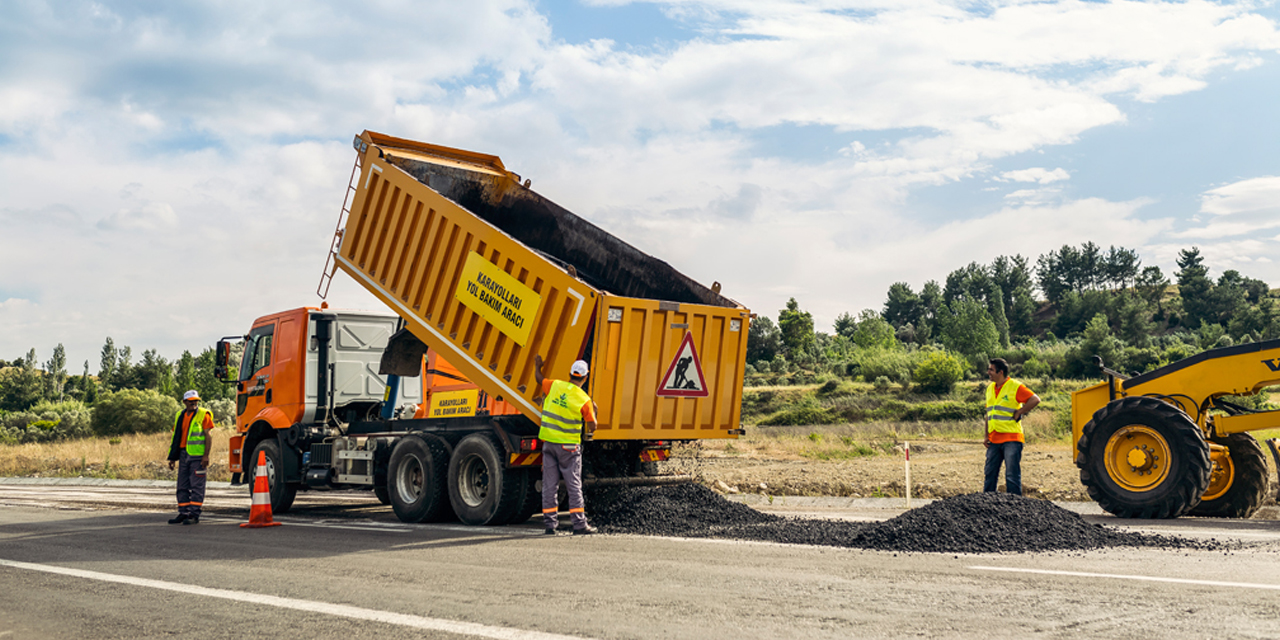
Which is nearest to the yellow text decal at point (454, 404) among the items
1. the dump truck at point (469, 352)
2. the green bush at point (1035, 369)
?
the dump truck at point (469, 352)

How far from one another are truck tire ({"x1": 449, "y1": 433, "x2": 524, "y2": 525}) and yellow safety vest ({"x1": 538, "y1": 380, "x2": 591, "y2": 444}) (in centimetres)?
85

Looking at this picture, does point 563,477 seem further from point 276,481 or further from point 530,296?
point 276,481

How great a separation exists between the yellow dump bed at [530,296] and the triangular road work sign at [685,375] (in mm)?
13

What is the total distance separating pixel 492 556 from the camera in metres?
7.31

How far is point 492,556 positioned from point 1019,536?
13.6ft

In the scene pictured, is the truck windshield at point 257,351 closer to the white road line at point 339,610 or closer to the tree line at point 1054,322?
the white road line at point 339,610

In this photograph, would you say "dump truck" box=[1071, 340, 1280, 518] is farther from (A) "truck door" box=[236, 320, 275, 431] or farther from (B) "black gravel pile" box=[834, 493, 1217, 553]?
(A) "truck door" box=[236, 320, 275, 431]

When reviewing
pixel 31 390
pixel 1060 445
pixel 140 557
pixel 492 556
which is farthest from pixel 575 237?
pixel 31 390

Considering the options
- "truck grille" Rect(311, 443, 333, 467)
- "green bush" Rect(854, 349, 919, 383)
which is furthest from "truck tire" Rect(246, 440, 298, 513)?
"green bush" Rect(854, 349, 919, 383)

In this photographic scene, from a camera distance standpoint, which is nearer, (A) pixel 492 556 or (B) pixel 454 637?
(B) pixel 454 637

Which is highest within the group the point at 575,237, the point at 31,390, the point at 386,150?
the point at 386,150

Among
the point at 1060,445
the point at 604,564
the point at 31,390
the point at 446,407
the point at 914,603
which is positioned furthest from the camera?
the point at 31,390

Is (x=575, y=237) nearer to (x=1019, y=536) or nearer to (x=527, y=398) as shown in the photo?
(x=527, y=398)

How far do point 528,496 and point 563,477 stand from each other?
2.44ft
